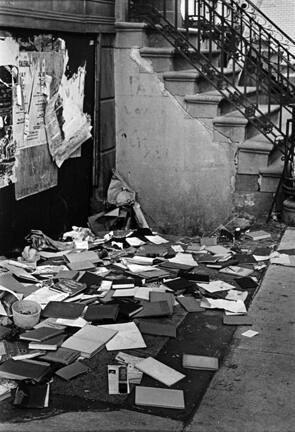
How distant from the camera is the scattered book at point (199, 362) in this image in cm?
425

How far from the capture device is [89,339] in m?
4.62

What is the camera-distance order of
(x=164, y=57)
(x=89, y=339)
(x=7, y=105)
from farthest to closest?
(x=164, y=57)
(x=7, y=105)
(x=89, y=339)

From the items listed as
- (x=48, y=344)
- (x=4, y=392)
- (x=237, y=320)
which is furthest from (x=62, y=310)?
(x=237, y=320)

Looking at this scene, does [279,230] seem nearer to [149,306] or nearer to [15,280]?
[149,306]

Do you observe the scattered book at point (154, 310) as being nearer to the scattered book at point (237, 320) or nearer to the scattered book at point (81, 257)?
the scattered book at point (237, 320)

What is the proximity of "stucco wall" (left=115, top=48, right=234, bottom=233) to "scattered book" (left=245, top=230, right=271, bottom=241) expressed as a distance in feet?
1.85

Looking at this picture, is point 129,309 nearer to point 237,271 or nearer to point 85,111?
point 237,271

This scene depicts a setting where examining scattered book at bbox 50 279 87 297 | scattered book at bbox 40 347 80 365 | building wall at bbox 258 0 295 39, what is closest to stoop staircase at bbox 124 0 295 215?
scattered book at bbox 50 279 87 297

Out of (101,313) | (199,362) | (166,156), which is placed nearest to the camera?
(199,362)

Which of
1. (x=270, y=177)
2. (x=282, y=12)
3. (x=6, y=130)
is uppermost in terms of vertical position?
(x=282, y=12)

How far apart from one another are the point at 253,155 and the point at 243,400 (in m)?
4.25

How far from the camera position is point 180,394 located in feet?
12.7

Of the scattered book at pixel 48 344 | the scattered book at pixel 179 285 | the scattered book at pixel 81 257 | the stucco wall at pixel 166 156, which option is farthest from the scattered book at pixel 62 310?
the stucco wall at pixel 166 156

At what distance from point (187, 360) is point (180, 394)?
49cm
